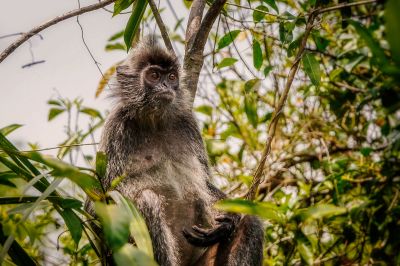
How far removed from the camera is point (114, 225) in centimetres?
122

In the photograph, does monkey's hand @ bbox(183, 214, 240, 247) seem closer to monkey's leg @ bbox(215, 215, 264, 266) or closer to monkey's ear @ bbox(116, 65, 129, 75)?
monkey's leg @ bbox(215, 215, 264, 266)

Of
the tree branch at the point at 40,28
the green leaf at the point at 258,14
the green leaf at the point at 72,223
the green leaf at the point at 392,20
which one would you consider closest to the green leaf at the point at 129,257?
the green leaf at the point at 72,223

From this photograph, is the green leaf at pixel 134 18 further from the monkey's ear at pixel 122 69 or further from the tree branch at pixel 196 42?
the monkey's ear at pixel 122 69

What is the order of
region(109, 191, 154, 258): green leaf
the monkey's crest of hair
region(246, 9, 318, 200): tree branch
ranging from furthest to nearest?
the monkey's crest of hair
region(246, 9, 318, 200): tree branch
region(109, 191, 154, 258): green leaf

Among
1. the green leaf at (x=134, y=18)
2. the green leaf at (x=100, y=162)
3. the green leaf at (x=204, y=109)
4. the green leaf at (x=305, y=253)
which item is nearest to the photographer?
the green leaf at (x=100, y=162)

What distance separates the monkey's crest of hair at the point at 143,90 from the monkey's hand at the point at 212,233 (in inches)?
45.2

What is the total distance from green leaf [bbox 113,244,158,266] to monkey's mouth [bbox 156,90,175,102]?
8.95ft

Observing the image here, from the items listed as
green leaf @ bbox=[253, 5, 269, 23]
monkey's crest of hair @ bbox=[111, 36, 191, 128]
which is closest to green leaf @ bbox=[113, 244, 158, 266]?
green leaf @ bbox=[253, 5, 269, 23]

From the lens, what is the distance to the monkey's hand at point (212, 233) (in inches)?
120

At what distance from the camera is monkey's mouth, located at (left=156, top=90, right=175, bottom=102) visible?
3898 millimetres

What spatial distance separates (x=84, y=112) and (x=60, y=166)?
335cm

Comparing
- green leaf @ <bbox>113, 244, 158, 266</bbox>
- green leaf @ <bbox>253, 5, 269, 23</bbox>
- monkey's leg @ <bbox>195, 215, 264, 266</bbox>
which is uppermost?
green leaf @ <bbox>253, 5, 269, 23</bbox>

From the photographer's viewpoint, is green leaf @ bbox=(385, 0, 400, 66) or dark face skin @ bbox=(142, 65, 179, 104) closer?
green leaf @ bbox=(385, 0, 400, 66)

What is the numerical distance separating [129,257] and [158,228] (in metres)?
1.74
